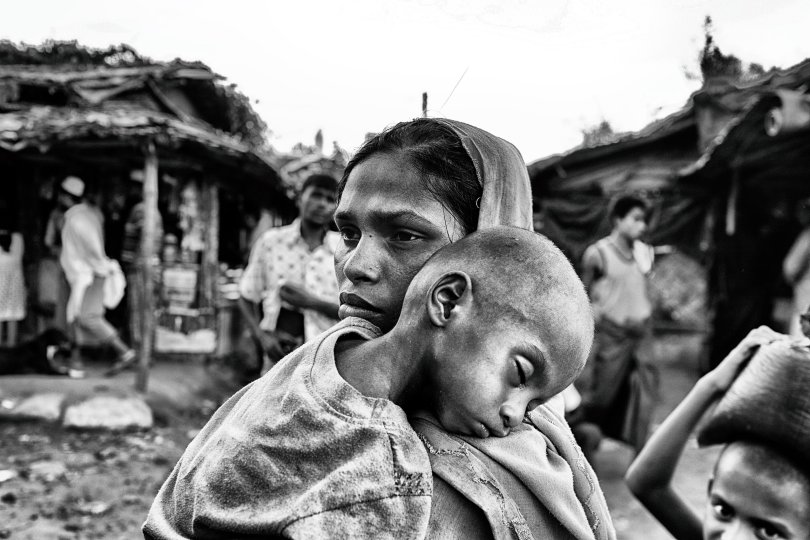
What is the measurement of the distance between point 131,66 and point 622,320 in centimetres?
1016

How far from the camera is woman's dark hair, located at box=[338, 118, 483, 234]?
46.7 inches

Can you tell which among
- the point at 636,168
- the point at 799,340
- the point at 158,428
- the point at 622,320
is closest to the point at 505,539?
the point at 799,340

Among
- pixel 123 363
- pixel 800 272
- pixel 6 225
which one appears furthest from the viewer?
pixel 6 225

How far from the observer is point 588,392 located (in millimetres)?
7285

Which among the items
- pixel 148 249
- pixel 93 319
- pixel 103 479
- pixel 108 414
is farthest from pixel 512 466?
pixel 93 319

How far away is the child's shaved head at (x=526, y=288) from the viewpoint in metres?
1.05

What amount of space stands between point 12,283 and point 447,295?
11.1 meters

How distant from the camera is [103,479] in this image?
666cm

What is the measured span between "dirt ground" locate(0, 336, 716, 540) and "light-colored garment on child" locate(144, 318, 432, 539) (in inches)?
205

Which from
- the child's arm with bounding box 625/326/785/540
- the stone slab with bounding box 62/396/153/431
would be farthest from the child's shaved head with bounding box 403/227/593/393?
the stone slab with bounding box 62/396/153/431

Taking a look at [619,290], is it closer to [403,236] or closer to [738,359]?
[738,359]

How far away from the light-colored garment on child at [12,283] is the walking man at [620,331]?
328 inches

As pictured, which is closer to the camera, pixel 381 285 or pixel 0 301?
pixel 381 285

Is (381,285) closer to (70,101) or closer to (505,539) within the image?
(505,539)
